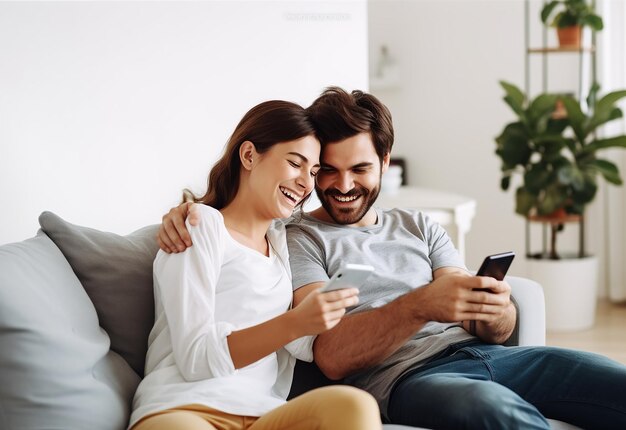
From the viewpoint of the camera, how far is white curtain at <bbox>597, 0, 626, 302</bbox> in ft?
15.3

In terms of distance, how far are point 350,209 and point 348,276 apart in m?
0.57

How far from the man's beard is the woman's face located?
0.21m

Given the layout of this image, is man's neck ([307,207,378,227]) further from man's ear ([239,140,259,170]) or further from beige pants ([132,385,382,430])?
beige pants ([132,385,382,430])

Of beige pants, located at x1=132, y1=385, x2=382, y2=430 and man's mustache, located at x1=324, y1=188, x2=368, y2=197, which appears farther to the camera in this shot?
man's mustache, located at x1=324, y1=188, x2=368, y2=197

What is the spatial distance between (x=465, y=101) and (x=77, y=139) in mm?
3196

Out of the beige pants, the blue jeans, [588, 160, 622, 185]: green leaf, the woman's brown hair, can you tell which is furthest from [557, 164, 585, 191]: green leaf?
the beige pants

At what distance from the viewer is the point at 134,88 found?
102 inches

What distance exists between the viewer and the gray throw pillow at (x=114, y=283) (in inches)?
70.7

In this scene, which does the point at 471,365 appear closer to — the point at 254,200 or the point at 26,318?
the point at 254,200

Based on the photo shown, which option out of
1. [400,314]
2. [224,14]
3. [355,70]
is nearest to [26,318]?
[400,314]

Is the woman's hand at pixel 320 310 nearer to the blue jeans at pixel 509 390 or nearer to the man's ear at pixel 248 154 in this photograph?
the blue jeans at pixel 509 390

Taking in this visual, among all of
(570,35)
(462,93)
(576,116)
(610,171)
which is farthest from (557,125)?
(462,93)

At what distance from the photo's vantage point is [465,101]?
16.8 ft

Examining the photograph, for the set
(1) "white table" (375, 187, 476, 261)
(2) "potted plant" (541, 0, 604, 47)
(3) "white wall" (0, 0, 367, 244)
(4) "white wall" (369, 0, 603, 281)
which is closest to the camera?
(3) "white wall" (0, 0, 367, 244)
